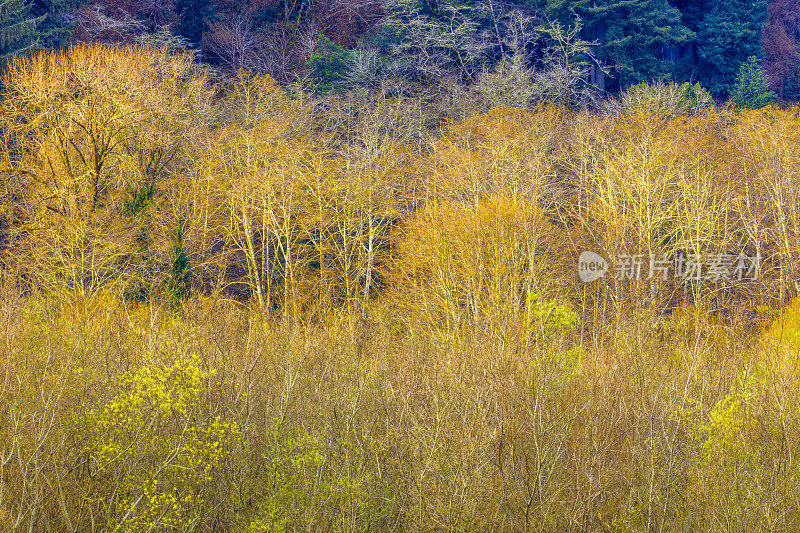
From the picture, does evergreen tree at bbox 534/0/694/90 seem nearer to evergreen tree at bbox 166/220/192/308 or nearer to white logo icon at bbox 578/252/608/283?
white logo icon at bbox 578/252/608/283

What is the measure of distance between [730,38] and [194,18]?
3309cm

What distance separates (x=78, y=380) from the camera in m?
13.0

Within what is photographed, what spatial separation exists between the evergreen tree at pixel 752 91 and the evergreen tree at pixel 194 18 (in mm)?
31275

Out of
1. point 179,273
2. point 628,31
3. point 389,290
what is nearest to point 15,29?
point 179,273

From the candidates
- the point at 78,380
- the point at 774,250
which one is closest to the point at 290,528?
the point at 78,380

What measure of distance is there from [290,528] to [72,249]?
1964 cm

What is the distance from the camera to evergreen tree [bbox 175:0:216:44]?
141 feet

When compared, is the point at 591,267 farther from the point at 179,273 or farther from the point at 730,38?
the point at 730,38

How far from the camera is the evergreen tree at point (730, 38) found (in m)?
45.1

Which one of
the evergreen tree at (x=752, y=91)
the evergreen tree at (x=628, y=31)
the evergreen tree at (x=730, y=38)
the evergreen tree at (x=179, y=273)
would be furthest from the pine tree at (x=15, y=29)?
the evergreen tree at (x=730, y=38)

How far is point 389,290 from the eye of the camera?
103 feet

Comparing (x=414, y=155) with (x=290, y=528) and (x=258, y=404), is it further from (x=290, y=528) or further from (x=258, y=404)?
(x=290, y=528)

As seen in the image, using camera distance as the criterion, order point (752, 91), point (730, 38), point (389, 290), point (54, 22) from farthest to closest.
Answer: point (730, 38) < point (752, 91) < point (54, 22) < point (389, 290)

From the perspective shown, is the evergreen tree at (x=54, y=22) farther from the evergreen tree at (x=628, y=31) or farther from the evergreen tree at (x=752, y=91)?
the evergreen tree at (x=752, y=91)
